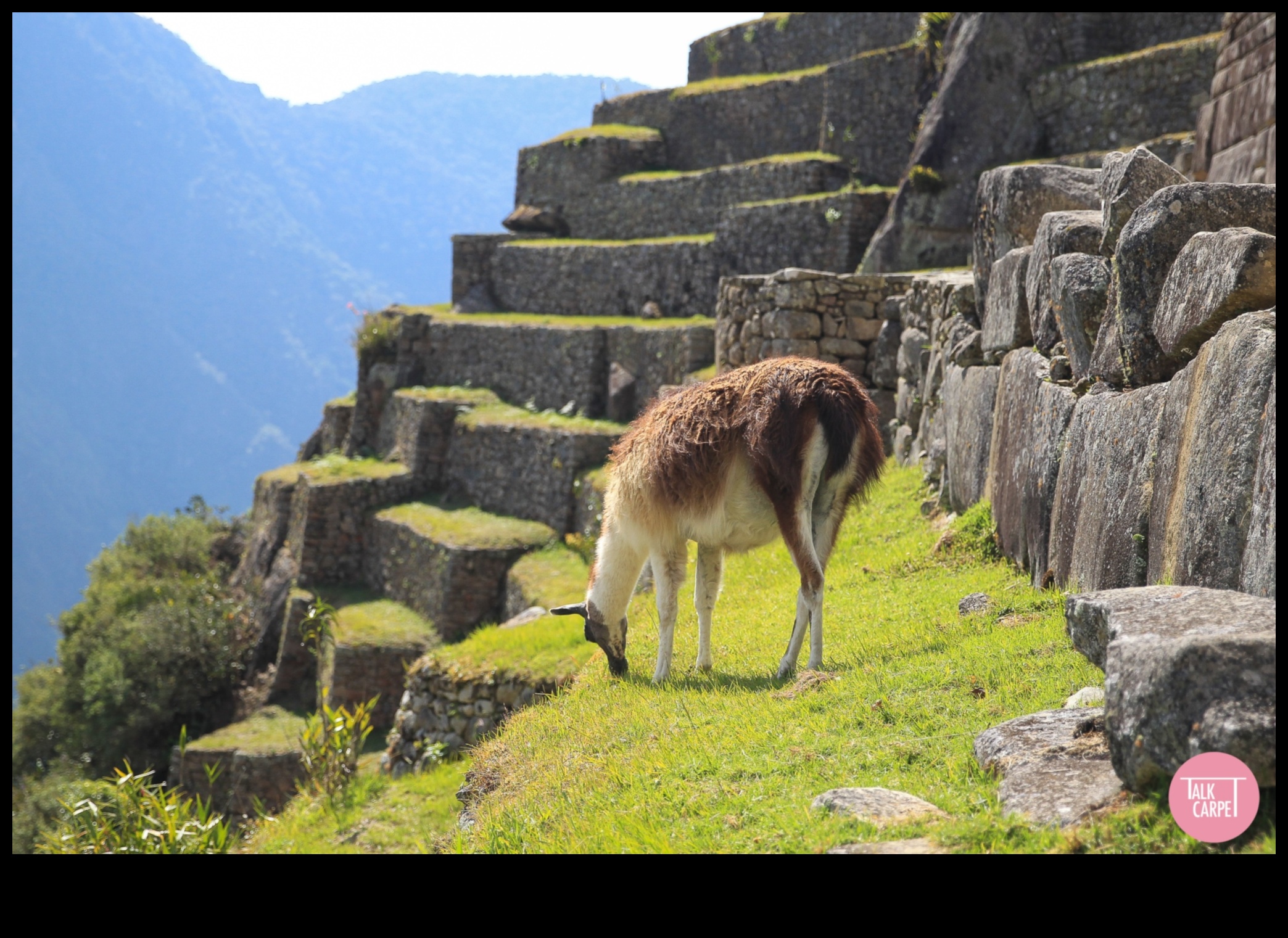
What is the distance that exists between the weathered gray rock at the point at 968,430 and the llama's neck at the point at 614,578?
8.61 ft

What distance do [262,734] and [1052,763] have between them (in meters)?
16.2

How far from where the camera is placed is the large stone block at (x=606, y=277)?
68.8ft

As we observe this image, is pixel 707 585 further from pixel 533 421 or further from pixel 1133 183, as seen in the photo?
pixel 533 421

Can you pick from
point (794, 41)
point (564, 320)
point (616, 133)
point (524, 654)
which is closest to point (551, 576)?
point (524, 654)

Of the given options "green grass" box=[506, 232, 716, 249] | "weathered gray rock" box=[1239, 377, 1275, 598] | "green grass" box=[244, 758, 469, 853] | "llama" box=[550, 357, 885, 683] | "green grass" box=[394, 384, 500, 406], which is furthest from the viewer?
"green grass" box=[394, 384, 500, 406]

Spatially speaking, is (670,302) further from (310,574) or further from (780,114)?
(310,574)

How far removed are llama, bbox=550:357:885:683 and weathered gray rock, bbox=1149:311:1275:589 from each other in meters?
1.83

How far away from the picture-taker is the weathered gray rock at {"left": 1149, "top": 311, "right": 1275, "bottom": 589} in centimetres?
355

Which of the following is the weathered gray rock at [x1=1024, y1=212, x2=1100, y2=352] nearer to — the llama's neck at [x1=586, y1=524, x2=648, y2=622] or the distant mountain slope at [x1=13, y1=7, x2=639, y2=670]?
the llama's neck at [x1=586, y1=524, x2=648, y2=622]

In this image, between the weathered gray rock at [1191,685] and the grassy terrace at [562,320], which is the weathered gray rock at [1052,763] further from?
the grassy terrace at [562,320]

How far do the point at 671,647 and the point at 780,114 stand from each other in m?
20.0

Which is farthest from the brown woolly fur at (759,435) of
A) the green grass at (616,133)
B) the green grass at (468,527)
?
the green grass at (616,133)

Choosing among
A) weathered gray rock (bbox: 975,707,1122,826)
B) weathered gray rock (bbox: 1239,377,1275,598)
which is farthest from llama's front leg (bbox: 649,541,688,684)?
weathered gray rock (bbox: 1239,377,1275,598)

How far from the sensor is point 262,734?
17406mm
